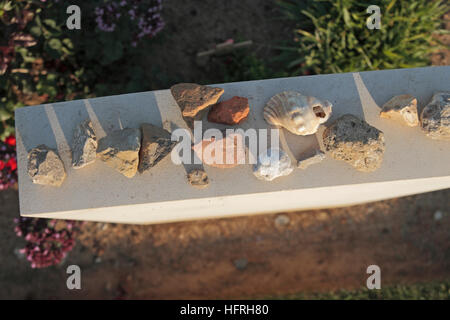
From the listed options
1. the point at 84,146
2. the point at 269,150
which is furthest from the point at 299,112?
the point at 84,146

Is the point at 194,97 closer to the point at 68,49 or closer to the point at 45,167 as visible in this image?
the point at 45,167

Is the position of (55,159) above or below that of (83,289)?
above

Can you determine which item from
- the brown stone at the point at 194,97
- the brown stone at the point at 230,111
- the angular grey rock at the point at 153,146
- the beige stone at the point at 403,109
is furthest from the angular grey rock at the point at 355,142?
the angular grey rock at the point at 153,146

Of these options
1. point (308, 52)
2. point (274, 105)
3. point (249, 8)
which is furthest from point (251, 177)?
point (249, 8)

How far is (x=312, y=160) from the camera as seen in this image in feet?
6.18

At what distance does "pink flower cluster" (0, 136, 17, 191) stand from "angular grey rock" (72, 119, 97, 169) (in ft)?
2.89

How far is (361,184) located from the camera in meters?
1.92

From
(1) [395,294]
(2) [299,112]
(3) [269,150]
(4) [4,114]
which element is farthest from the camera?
(1) [395,294]

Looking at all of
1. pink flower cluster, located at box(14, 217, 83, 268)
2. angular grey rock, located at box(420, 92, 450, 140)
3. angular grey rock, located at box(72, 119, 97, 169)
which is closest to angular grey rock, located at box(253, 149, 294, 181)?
angular grey rock, located at box(420, 92, 450, 140)

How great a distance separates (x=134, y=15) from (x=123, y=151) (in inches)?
47.5

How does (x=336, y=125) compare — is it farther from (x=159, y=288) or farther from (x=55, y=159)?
(x=159, y=288)

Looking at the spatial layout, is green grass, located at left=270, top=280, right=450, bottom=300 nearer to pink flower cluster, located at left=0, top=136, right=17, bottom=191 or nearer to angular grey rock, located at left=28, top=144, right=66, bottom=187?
angular grey rock, located at left=28, top=144, right=66, bottom=187

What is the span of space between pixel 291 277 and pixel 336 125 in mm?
1750

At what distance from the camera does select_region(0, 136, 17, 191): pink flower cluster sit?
2.41 metres
